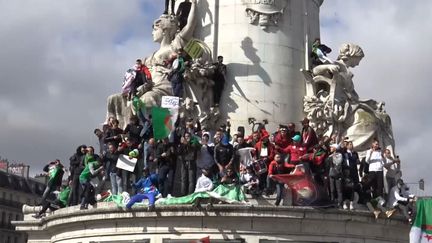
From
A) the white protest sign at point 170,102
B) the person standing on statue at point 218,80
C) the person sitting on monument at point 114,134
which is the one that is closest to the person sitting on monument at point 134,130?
the person sitting on monument at point 114,134

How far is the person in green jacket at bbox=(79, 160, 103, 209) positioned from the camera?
28.6 metres

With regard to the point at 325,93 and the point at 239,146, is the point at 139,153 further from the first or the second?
the point at 325,93

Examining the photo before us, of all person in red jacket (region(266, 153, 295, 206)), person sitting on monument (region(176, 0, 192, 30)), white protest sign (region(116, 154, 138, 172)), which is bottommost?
person in red jacket (region(266, 153, 295, 206))

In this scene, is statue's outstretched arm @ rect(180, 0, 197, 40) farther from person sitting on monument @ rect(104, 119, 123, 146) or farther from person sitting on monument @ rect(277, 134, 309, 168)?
person sitting on monument @ rect(277, 134, 309, 168)

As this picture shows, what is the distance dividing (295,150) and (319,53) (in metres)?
6.97

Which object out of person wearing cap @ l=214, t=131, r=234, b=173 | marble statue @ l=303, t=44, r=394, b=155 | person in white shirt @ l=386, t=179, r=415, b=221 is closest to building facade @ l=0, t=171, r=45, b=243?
marble statue @ l=303, t=44, r=394, b=155

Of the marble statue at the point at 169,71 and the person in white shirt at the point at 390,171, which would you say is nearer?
the person in white shirt at the point at 390,171

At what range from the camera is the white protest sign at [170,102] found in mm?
30531

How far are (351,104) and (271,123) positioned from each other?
3222mm

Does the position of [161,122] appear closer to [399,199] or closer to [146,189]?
[146,189]

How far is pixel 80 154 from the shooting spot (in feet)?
98.5

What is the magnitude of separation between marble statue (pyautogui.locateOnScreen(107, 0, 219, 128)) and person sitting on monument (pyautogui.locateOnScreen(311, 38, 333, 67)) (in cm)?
416

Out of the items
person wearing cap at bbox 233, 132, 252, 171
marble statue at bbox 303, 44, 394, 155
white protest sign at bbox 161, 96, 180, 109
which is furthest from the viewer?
marble statue at bbox 303, 44, 394, 155

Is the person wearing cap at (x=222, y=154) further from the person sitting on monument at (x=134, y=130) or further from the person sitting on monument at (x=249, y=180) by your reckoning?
the person sitting on monument at (x=134, y=130)
